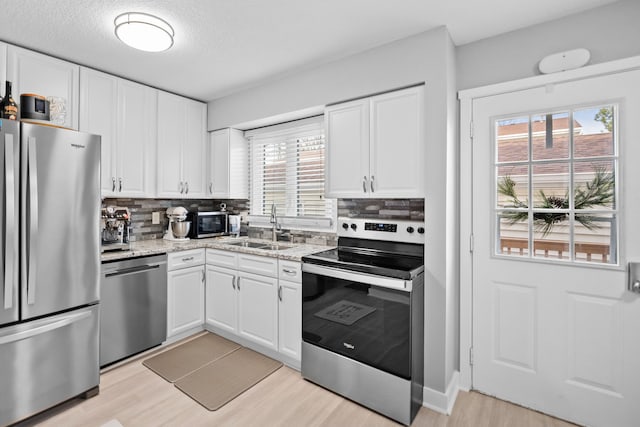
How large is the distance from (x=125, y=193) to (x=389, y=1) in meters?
2.68

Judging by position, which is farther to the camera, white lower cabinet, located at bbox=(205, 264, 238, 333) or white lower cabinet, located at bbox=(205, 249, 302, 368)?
white lower cabinet, located at bbox=(205, 264, 238, 333)

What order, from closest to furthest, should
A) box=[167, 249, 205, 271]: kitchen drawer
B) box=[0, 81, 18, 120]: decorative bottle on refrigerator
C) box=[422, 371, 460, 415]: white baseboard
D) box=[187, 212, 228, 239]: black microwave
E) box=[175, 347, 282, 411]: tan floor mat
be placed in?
box=[0, 81, 18, 120]: decorative bottle on refrigerator
box=[422, 371, 460, 415]: white baseboard
box=[175, 347, 282, 411]: tan floor mat
box=[167, 249, 205, 271]: kitchen drawer
box=[187, 212, 228, 239]: black microwave

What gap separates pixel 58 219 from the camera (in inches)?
78.3

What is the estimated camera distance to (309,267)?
7.71 feet

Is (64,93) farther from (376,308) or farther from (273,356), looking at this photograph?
(376,308)

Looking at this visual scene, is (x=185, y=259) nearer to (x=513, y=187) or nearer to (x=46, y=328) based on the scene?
(x=46, y=328)

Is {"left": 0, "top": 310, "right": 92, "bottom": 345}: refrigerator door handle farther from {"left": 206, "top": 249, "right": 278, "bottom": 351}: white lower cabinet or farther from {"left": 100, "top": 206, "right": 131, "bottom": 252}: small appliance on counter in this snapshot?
{"left": 206, "top": 249, "right": 278, "bottom": 351}: white lower cabinet

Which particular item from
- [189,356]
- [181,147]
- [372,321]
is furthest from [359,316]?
[181,147]

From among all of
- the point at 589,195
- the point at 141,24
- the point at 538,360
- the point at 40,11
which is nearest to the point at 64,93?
the point at 40,11

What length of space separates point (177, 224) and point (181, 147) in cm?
83

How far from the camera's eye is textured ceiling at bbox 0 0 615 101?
188 centimetres

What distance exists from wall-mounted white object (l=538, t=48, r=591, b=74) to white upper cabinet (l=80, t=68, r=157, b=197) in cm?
327

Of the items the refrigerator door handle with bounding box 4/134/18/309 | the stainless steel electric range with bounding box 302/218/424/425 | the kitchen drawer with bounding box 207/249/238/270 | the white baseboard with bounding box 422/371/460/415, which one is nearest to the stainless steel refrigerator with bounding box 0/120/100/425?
the refrigerator door handle with bounding box 4/134/18/309

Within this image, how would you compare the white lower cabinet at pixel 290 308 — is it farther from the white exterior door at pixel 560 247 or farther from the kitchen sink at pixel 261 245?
the white exterior door at pixel 560 247
